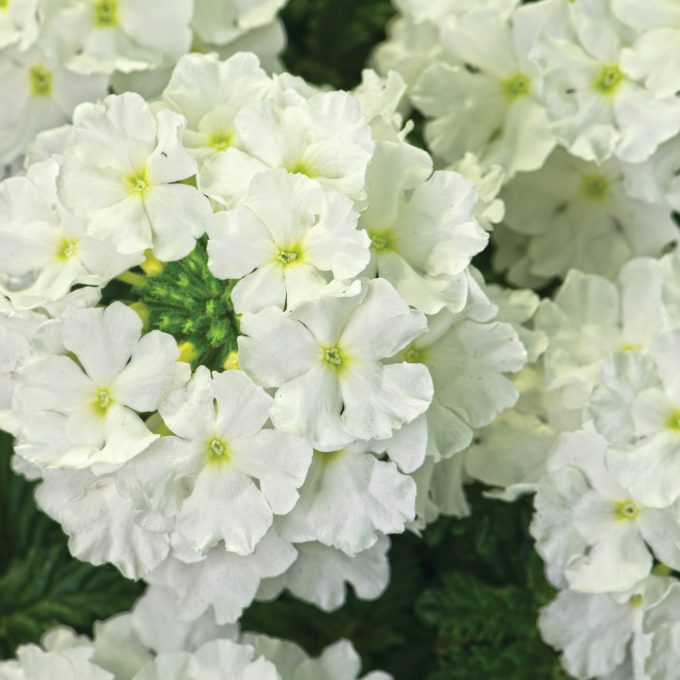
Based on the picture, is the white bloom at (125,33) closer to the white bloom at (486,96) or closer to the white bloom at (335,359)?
the white bloom at (486,96)

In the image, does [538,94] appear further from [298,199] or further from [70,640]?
[70,640]

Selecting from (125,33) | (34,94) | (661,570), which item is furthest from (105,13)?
(661,570)

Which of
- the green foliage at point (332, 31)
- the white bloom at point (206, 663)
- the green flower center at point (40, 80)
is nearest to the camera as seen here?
the white bloom at point (206, 663)

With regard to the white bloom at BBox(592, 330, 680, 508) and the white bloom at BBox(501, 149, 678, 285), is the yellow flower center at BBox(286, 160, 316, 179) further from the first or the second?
the white bloom at BBox(501, 149, 678, 285)

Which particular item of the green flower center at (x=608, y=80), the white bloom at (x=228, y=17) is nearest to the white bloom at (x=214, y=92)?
the white bloom at (x=228, y=17)

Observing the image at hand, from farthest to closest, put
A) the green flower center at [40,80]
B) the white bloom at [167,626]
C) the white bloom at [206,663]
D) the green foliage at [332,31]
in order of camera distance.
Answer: the green foliage at [332,31], the green flower center at [40,80], the white bloom at [167,626], the white bloom at [206,663]

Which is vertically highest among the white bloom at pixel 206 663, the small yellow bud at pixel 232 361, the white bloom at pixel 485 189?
the white bloom at pixel 485 189

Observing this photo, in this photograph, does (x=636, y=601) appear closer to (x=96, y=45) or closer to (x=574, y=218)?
(x=574, y=218)
